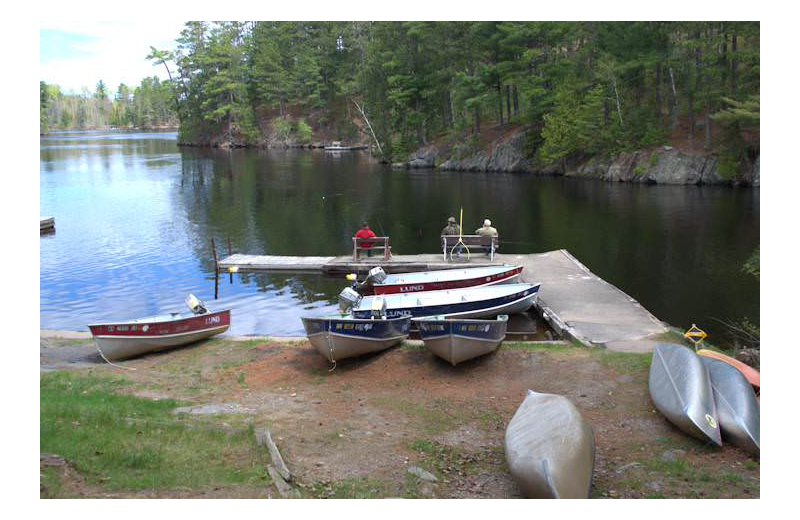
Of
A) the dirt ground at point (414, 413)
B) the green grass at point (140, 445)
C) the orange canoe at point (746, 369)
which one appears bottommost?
the dirt ground at point (414, 413)

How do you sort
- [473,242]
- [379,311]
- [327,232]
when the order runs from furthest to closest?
[327,232] → [473,242] → [379,311]

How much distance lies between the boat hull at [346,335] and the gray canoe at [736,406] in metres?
A: 7.17

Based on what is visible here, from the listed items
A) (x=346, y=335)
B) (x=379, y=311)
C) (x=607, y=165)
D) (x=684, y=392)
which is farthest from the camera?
(x=607, y=165)

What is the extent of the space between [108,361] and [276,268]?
1064 cm

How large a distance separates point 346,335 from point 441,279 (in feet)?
21.3

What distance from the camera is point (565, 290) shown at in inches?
828

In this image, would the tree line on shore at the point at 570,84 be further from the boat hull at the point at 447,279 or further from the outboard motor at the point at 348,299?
the outboard motor at the point at 348,299

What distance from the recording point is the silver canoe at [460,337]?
14.6m

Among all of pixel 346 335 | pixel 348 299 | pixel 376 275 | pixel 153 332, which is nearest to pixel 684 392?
pixel 346 335

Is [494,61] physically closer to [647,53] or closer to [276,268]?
[647,53]

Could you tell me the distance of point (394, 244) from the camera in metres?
32.5

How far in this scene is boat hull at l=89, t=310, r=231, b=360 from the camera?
663 inches

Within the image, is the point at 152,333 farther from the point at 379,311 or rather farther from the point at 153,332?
the point at 379,311

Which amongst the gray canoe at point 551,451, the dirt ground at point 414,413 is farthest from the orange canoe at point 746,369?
the gray canoe at point 551,451
